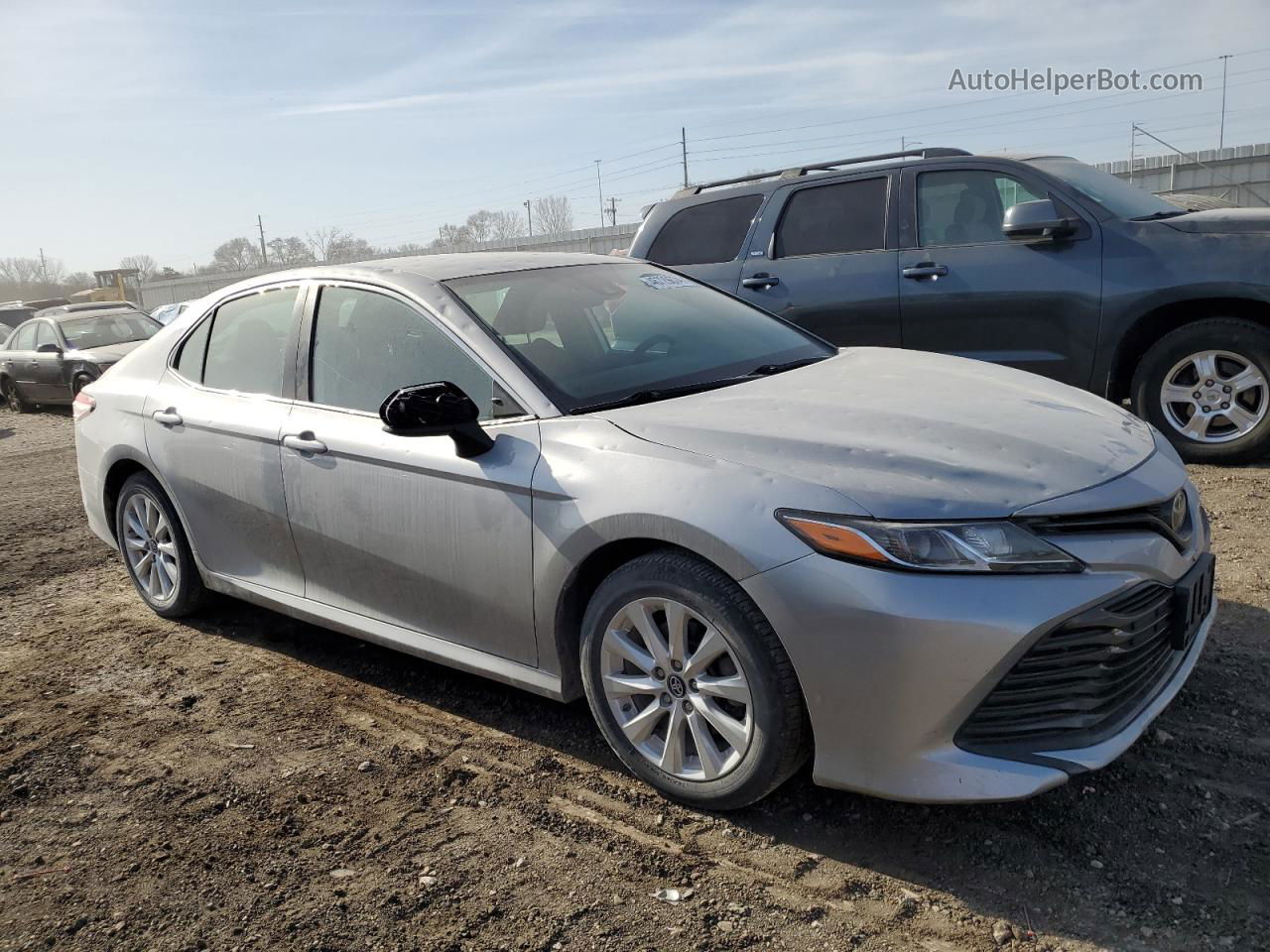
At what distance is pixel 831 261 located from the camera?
23.2ft

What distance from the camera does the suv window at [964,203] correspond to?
6.61 m

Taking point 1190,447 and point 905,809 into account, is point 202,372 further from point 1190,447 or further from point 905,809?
point 1190,447

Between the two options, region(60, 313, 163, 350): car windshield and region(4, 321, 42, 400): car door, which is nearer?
region(60, 313, 163, 350): car windshield

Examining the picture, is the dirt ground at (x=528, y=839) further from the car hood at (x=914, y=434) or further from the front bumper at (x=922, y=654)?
the car hood at (x=914, y=434)

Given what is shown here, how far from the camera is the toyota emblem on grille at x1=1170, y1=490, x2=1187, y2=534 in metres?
2.88

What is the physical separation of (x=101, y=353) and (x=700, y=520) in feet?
46.7

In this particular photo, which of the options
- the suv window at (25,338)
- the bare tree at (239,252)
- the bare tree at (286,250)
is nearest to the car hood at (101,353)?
the suv window at (25,338)

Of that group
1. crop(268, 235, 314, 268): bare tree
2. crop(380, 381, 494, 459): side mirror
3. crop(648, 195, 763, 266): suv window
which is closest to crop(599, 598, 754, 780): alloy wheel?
crop(380, 381, 494, 459): side mirror

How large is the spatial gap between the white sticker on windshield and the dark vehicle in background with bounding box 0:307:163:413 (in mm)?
12223

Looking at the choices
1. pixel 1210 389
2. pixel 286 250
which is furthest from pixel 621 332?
pixel 286 250

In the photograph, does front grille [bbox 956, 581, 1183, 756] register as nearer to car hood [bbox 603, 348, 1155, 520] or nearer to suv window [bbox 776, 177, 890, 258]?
car hood [bbox 603, 348, 1155, 520]

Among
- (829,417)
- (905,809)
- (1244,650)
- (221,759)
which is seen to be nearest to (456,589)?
(221,759)

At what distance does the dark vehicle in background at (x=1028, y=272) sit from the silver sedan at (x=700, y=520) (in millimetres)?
2628

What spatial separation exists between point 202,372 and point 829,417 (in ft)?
9.39
